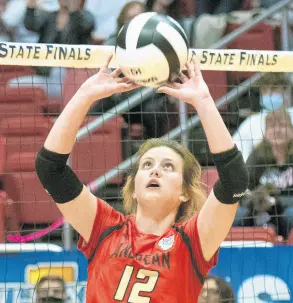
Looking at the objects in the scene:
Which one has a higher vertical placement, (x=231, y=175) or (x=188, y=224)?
(x=231, y=175)

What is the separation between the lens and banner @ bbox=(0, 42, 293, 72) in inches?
171

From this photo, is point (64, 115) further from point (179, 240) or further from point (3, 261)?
point (3, 261)

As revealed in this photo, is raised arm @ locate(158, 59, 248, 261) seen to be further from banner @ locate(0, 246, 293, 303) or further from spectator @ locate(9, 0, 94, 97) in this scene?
spectator @ locate(9, 0, 94, 97)

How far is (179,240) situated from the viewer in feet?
11.1

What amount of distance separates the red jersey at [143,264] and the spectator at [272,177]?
7.59ft

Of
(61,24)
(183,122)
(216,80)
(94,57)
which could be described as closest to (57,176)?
(94,57)

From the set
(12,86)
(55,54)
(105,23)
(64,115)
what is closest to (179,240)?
(64,115)

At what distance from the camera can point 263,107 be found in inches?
259

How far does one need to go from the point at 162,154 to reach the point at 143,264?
1.61 feet

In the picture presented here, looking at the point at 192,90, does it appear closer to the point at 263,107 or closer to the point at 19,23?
the point at 263,107

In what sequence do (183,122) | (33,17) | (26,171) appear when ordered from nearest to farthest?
1. (183,122)
2. (26,171)
3. (33,17)

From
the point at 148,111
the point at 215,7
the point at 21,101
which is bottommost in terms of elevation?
the point at 148,111

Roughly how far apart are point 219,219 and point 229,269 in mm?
1927

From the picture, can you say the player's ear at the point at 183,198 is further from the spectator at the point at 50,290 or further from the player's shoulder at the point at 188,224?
the spectator at the point at 50,290
